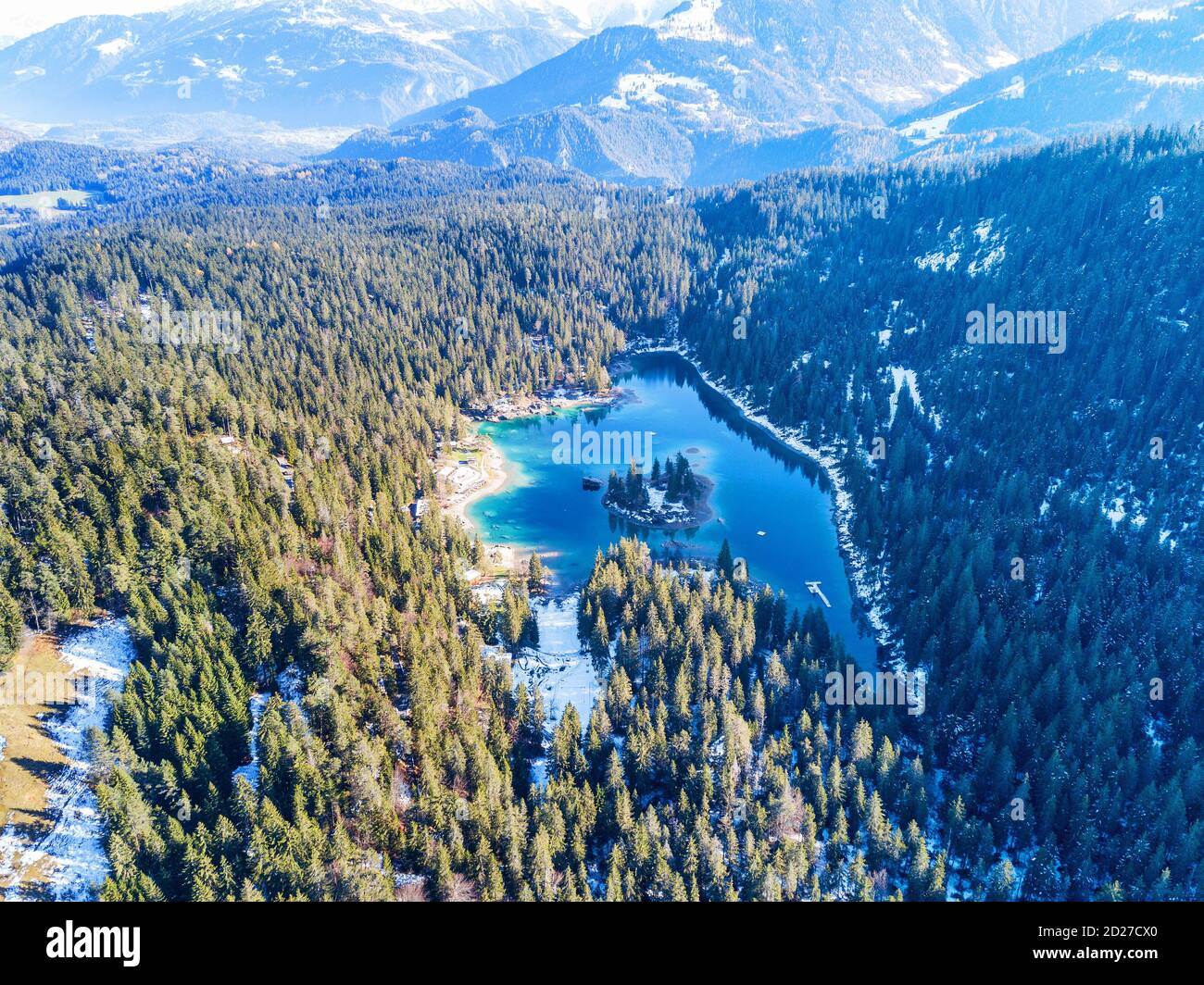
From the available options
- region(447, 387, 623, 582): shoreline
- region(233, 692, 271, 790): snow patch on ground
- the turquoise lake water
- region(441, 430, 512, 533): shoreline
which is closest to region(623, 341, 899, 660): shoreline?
the turquoise lake water

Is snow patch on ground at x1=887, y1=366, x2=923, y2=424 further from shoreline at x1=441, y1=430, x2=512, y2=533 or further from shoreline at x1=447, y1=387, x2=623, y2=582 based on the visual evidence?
shoreline at x1=441, y1=430, x2=512, y2=533

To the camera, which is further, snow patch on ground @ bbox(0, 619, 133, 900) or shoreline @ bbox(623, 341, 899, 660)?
shoreline @ bbox(623, 341, 899, 660)

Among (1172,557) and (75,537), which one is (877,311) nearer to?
(1172,557)

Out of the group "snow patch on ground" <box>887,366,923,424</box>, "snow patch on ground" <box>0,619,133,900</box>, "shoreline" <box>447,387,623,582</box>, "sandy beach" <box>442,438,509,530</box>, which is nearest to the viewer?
"snow patch on ground" <box>0,619,133,900</box>

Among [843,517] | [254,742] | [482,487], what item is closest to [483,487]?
[482,487]

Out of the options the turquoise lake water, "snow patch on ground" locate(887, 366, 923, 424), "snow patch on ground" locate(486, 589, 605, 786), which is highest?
"snow patch on ground" locate(887, 366, 923, 424)

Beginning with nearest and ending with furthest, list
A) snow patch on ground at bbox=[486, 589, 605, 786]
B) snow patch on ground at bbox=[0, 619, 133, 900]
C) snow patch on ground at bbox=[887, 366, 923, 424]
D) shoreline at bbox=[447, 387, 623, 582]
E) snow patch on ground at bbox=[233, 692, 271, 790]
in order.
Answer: snow patch on ground at bbox=[0, 619, 133, 900]
snow patch on ground at bbox=[233, 692, 271, 790]
snow patch on ground at bbox=[486, 589, 605, 786]
shoreline at bbox=[447, 387, 623, 582]
snow patch on ground at bbox=[887, 366, 923, 424]

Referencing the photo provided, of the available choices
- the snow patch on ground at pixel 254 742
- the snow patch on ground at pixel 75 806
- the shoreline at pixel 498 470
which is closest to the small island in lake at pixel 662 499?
the shoreline at pixel 498 470

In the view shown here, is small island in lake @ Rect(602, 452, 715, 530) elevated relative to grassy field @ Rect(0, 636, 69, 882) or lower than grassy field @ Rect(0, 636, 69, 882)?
elevated
